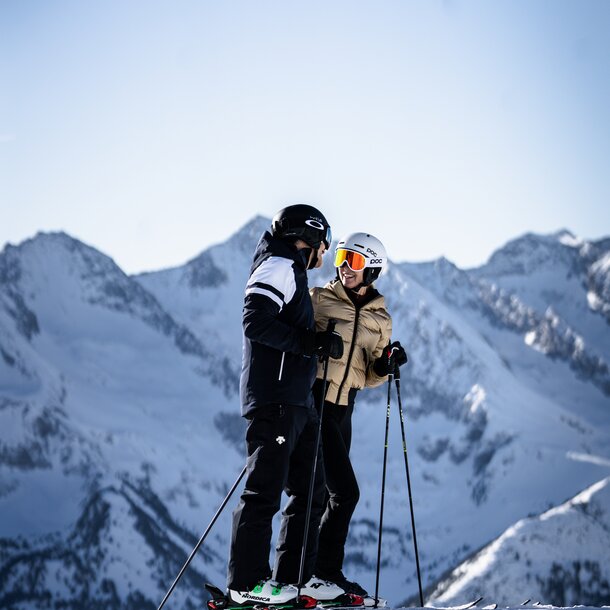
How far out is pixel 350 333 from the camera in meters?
10.2

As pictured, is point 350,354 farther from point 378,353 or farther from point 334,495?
point 334,495

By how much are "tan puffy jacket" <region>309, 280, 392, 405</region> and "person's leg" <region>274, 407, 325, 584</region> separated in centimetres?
86

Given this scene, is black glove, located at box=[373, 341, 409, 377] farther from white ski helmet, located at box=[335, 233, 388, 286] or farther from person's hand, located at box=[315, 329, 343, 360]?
person's hand, located at box=[315, 329, 343, 360]

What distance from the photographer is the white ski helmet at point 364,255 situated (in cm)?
1039

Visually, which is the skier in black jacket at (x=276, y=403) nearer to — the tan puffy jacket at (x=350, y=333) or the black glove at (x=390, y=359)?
the tan puffy jacket at (x=350, y=333)

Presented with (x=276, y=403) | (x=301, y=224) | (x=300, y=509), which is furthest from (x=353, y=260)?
(x=300, y=509)

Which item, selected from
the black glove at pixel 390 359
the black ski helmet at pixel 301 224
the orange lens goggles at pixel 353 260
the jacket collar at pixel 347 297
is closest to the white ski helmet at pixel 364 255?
the orange lens goggles at pixel 353 260

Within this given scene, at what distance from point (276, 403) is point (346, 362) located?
1.54m

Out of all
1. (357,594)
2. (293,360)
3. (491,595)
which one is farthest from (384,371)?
(491,595)

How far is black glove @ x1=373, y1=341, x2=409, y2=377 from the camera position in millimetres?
10258

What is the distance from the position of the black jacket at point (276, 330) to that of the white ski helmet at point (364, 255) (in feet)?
4.09

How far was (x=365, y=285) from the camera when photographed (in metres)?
10.5

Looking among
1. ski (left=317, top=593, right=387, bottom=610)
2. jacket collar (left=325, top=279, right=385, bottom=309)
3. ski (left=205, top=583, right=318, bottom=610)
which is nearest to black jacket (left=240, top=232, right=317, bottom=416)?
jacket collar (left=325, top=279, right=385, bottom=309)

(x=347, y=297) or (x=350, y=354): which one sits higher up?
(x=347, y=297)
